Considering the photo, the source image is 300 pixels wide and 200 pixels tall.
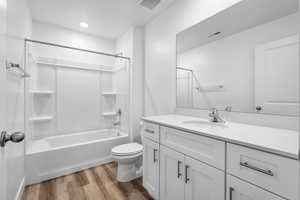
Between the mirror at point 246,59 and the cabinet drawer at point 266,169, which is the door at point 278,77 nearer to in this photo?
the mirror at point 246,59

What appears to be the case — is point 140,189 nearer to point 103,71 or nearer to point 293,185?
point 293,185

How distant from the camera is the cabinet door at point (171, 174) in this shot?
3.55 feet

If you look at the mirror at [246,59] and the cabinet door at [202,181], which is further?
the mirror at [246,59]

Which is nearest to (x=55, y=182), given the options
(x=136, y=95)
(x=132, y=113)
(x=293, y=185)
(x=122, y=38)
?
(x=132, y=113)

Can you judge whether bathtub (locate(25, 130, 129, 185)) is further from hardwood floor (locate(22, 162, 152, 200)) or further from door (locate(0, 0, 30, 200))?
door (locate(0, 0, 30, 200))

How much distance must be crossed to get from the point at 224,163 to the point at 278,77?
30.9 inches

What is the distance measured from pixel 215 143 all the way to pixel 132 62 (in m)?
2.04

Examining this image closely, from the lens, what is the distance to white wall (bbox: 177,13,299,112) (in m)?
1.04

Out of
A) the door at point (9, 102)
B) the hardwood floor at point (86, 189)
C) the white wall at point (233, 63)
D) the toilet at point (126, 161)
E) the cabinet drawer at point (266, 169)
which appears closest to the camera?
the cabinet drawer at point (266, 169)

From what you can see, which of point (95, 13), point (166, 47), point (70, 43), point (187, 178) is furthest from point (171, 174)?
point (70, 43)

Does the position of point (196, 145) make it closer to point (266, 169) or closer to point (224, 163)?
point (224, 163)

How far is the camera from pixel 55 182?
175 cm

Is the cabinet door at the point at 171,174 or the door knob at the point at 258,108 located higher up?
the door knob at the point at 258,108

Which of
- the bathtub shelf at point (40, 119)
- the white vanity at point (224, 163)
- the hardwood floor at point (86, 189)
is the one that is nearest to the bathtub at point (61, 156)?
the hardwood floor at point (86, 189)
